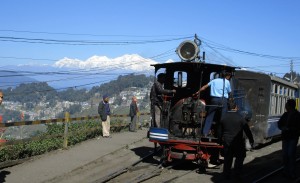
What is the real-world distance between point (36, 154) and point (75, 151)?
144 cm

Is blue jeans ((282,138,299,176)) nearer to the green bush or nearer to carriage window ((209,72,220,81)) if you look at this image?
carriage window ((209,72,220,81))

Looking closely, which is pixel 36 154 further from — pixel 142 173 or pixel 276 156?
pixel 276 156

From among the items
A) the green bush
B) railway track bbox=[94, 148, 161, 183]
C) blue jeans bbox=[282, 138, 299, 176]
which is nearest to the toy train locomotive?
railway track bbox=[94, 148, 161, 183]

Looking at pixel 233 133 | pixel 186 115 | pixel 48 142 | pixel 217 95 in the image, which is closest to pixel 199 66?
pixel 217 95

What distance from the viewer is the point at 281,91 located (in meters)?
17.6

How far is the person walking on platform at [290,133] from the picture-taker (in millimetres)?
9320

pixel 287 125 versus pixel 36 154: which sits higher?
pixel 287 125

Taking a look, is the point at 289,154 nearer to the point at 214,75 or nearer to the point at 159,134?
the point at 214,75

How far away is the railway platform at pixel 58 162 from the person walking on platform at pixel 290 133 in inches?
230

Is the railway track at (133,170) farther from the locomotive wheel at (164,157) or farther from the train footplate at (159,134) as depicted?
the train footplate at (159,134)

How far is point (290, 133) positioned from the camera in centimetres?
940

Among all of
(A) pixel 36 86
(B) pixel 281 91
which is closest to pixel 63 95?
(A) pixel 36 86

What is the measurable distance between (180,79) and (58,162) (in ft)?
14.9

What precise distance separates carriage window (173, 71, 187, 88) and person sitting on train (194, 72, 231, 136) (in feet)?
5.12
